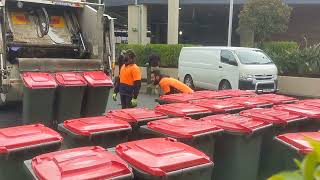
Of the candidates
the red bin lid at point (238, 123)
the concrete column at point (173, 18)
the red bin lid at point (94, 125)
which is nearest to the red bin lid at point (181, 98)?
the red bin lid at point (238, 123)

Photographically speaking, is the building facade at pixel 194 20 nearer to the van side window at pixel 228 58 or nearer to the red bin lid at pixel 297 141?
the van side window at pixel 228 58

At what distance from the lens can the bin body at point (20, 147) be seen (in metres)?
3.44

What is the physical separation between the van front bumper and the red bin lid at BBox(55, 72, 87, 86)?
704cm

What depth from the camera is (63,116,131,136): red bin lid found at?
3.92 metres

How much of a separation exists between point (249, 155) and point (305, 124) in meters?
1.11

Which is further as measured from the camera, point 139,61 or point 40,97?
point 139,61

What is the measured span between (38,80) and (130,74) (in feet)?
5.83

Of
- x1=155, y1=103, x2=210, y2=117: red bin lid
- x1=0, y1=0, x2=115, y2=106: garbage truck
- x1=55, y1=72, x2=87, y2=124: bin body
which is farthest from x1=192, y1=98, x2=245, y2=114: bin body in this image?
x1=0, y1=0, x2=115, y2=106: garbage truck

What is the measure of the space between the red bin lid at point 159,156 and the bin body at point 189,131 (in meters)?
0.37

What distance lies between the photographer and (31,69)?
7.60 meters

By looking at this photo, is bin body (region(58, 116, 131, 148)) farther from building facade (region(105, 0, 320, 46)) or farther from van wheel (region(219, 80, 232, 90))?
building facade (region(105, 0, 320, 46))

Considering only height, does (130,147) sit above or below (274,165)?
above

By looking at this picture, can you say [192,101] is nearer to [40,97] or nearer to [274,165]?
[274,165]

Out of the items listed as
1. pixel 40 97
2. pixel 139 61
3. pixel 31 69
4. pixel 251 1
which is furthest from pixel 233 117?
pixel 251 1
